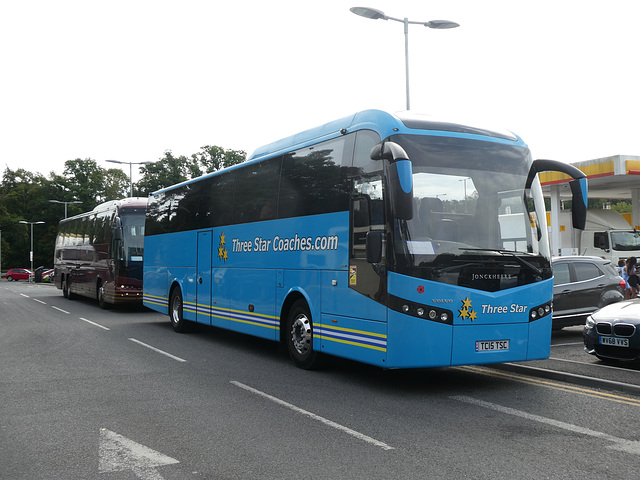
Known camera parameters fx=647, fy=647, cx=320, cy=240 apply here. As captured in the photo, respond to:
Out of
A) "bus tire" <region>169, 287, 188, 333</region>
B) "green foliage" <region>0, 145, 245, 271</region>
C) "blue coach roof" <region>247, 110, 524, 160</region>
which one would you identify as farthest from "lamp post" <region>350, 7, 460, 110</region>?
"green foliage" <region>0, 145, 245, 271</region>

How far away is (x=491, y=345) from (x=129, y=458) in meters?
4.54

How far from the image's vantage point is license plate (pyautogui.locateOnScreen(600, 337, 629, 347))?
9297mm

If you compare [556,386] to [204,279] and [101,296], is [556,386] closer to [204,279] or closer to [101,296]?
[204,279]

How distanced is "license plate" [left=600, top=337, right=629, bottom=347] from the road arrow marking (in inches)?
269

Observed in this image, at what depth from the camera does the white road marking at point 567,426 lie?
5.59 metres

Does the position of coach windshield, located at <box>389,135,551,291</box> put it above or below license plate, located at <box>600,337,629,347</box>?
above

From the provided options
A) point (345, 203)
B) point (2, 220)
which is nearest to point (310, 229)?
point (345, 203)

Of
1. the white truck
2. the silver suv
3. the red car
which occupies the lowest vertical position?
the red car

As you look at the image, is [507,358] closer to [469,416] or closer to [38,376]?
[469,416]

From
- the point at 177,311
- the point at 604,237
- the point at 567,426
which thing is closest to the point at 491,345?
the point at 567,426

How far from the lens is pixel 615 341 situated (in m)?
9.41

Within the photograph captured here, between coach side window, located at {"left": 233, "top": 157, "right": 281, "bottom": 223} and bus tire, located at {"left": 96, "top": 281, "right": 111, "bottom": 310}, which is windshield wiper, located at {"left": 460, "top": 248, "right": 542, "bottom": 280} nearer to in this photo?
coach side window, located at {"left": 233, "top": 157, "right": 281, "bottom": 223}

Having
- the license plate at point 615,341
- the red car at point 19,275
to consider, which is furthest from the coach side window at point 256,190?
the red car at point 19,275

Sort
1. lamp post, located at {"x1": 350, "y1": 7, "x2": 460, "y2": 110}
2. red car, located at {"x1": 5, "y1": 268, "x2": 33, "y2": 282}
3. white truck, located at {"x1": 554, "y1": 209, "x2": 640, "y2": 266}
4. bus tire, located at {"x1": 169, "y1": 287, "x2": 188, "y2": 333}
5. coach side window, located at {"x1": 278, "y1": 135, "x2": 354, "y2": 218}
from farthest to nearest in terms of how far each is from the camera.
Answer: red car, located at {"x1": 5, "y1": 268, "x2": 33, "y2": 282} → white truck, located at {"x1": 554, "y1": 209, "x2": 640, "y2": 266} → lamp post, located at {"x1": 350, "y1": 7, "x2": 460, "y2": 110} → bus tire, located at {"x1": 169, "y1": 287, "x2": 188, "y2": 333} → coach side window, located at {"x1": 278, "y1": 135, "x2": 354, "y2": 218}
